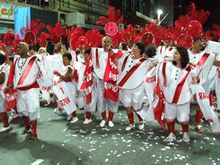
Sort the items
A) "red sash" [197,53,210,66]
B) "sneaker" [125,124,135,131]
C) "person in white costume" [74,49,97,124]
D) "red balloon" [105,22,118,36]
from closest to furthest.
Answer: "red sash" [197,53,210,66]
"sneaker" [125,124,135,131]
"red balloon" [105,22,118,36]
"person in white costume" [74,49,97,124]

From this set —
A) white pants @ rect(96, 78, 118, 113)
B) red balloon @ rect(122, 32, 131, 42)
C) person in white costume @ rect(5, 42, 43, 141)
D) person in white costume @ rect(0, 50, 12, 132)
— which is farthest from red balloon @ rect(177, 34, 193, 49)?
person in white costume @ rect(0, 50, 12, 132)

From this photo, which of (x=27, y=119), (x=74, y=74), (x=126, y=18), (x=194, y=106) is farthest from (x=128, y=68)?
(x=126, y=18)

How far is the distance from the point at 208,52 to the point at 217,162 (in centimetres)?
223

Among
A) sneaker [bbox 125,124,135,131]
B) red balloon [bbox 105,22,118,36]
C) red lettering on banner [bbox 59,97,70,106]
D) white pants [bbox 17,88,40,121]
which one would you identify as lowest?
sneaker [bbox 125,124,135,131]

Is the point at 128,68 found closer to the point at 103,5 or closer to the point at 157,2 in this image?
the point at 103,5

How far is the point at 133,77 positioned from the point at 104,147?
5.14 ft

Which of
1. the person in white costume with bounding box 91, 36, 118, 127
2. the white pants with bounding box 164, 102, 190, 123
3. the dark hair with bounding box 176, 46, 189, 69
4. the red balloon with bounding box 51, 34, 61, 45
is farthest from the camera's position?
the red balloon with bounding box 51, 34, 61, 45

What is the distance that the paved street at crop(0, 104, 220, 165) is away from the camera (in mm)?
4535

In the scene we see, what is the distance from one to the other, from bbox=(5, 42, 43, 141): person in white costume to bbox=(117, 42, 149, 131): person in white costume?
171cm

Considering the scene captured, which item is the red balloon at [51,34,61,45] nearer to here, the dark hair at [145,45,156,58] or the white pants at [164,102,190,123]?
the dark hair at [145,45,156,58]

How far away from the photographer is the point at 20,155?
4797 mm

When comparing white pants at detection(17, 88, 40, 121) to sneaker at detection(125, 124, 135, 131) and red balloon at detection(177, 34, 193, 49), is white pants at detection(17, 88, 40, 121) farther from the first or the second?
red balloon at detection(177, 34, 193, 49)

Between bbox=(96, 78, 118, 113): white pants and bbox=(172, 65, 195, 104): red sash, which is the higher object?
bbox=(172, 65, 195, 104): red sash

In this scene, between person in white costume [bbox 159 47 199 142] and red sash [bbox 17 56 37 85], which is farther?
red sash [bbox 17 56 37 85]
